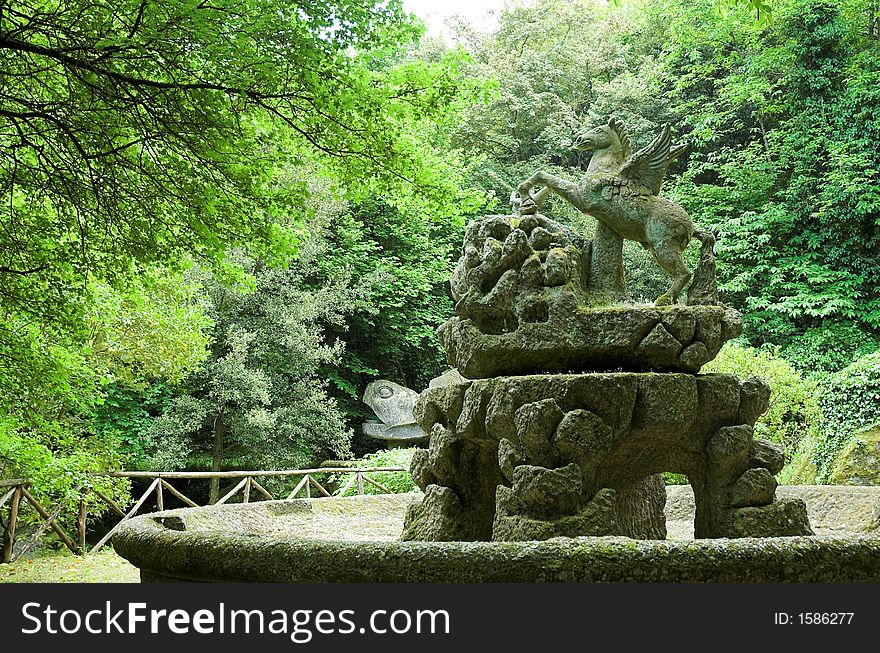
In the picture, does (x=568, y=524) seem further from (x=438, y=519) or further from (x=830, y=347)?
(x=830, y=347)

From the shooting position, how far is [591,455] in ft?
12.0

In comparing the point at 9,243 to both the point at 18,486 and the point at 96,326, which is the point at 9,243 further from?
the point at 96,326

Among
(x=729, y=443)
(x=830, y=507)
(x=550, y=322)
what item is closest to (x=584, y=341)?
(x=550, y=322)

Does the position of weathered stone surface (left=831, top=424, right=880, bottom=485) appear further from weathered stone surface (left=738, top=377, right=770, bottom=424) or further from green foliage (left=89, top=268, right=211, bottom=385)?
green foliage (left=89, top=268, right=211, bottom=385)

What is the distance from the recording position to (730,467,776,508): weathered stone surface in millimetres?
3809

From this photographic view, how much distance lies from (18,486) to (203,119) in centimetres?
642

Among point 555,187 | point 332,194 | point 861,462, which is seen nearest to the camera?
point 555,187

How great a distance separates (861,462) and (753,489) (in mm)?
6300

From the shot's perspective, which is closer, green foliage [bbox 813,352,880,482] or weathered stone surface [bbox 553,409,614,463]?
weathered stone surface [bbox 553,409,614,463]

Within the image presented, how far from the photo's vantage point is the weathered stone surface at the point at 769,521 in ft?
12.2

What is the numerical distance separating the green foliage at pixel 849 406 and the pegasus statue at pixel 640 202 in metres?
7.45

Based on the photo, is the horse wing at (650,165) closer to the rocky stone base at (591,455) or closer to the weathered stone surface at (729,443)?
the rocky stone base at (591,455)

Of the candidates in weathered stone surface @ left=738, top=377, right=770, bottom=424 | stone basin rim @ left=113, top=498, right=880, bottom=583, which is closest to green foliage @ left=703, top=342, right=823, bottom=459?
weathered stone surface @ left=738, top=377, right=770, bottom=424

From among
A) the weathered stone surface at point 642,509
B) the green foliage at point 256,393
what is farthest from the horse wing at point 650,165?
the green foliage at point 256,393
